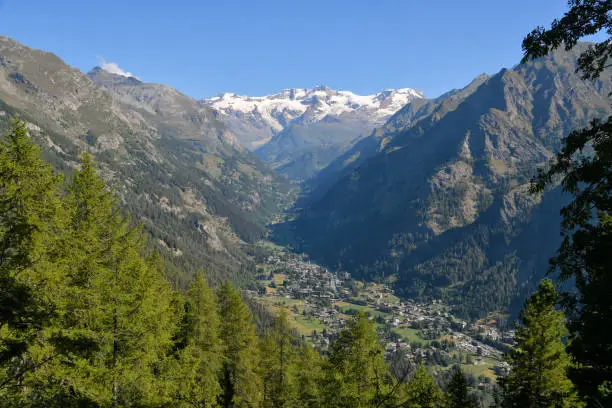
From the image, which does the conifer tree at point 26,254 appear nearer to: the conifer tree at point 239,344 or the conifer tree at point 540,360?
the conifer tree at point 239,344

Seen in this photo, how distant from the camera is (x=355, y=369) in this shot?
25750mm

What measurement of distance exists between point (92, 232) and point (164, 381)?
31.4ft

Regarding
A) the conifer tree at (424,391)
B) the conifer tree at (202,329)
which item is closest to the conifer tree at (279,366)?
the conifer tree at (202,329)

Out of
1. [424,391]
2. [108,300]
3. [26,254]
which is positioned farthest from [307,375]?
[26,254]

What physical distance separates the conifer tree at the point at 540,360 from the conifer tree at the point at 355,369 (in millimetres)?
8483

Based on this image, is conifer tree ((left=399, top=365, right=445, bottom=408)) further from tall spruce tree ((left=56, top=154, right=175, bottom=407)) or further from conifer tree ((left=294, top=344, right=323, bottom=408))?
tall spruce tree ((left=56, top=154, right=175, bottom=407))

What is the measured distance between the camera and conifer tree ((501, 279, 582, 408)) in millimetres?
23078

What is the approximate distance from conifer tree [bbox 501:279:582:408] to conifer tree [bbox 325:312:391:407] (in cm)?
848

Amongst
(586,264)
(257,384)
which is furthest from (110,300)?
(257,384)

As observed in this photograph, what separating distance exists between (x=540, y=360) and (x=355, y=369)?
11938mm

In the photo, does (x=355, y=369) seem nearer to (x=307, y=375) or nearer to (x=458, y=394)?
(x=458, y=394)

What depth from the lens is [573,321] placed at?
16281 mm

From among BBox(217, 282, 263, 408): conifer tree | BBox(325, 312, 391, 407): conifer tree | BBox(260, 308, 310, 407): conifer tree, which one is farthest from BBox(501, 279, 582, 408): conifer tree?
BBox(217, 282, 263, 408): conifer tree

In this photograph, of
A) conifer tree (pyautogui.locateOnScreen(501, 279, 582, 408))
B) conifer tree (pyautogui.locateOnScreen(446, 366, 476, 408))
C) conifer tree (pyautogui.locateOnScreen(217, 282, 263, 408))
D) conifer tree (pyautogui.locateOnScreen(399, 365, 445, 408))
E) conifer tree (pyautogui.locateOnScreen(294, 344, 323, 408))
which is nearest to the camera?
conifer tree (pyautogui.locateOnScreen(501, 279, 582, 408))
